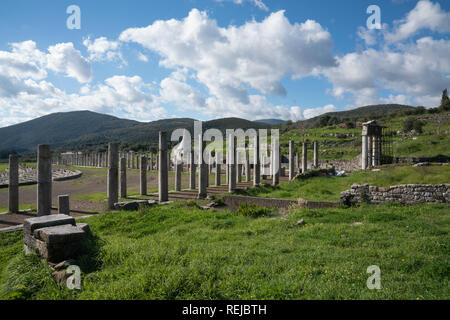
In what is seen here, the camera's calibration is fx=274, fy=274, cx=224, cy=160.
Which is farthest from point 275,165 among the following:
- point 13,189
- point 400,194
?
point 13,189

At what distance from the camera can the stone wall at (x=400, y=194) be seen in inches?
432

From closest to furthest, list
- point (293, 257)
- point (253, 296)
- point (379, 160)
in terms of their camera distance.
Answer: point (253, 296) → point (293, 257) → point (379, 160)

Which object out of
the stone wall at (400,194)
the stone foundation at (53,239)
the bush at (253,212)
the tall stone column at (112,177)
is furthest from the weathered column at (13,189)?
the stone wall at (400,194)

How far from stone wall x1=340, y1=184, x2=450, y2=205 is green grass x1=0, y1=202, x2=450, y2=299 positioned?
9.15 ft

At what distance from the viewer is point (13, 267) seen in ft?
19.8

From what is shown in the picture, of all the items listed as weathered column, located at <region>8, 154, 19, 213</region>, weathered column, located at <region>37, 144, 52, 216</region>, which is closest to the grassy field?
weathered column, located at <region>37, 144, 52, 216</region>

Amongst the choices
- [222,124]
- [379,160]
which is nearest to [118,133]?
[222,124]

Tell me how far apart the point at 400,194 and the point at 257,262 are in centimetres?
912

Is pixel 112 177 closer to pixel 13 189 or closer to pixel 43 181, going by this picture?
pixel 43 181

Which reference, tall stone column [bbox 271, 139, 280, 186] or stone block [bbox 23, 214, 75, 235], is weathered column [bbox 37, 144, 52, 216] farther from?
tall stone column [bbox 271, 139, 280, 186]

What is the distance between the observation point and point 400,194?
454 inches

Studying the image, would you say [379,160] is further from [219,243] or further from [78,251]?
[78,251]
